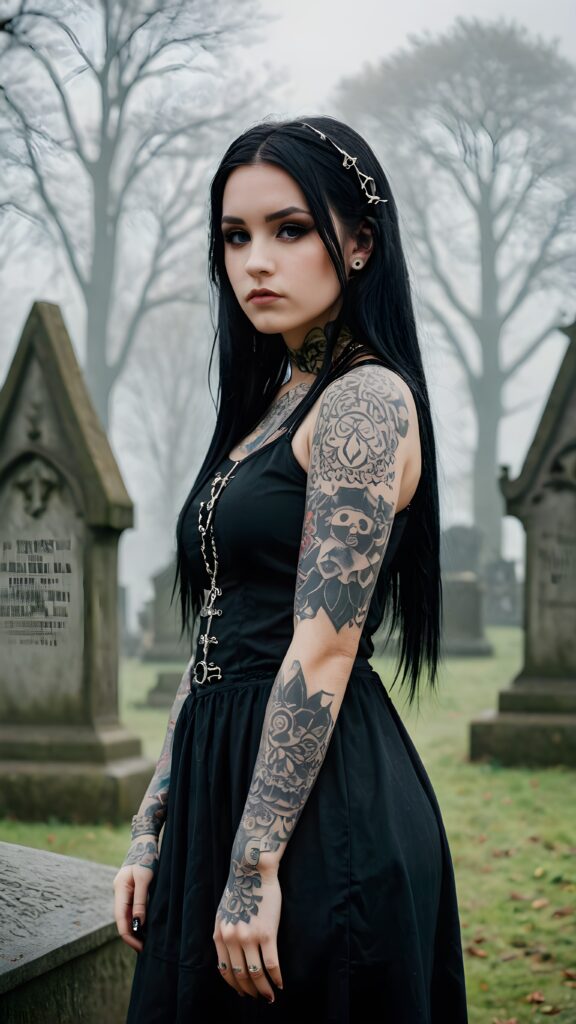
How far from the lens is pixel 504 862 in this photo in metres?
5.77

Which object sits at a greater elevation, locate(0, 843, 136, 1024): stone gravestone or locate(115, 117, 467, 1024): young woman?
locate(115, 117, 467, 1024): young woman

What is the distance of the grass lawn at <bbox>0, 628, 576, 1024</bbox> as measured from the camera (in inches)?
164

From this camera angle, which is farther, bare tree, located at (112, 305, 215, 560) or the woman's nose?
bare tree, located at (112, 305, 215, 560)

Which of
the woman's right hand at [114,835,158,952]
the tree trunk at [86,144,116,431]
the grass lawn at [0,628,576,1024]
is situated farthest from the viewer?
the tree trunk at [86,144,116,431]

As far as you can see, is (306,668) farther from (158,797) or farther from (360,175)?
(360,175)

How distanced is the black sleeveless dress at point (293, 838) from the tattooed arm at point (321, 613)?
0.08 metres

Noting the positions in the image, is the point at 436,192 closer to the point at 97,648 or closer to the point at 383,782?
the point at 97,648

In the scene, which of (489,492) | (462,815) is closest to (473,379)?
(489,492)

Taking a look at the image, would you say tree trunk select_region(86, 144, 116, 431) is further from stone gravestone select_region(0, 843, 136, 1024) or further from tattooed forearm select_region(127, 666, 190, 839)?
tattooed forearm select_region(127, 666, 190, 839)

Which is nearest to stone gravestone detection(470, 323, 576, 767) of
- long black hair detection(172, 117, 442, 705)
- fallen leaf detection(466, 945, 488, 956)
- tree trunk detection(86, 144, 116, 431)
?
fallen leaf detection(466, 945, 488, 956)

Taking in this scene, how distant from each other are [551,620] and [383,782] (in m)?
6.23

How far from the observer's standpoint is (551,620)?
7.77 metres

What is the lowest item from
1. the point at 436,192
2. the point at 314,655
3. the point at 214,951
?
the point at 214,951

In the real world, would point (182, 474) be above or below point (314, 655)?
above
